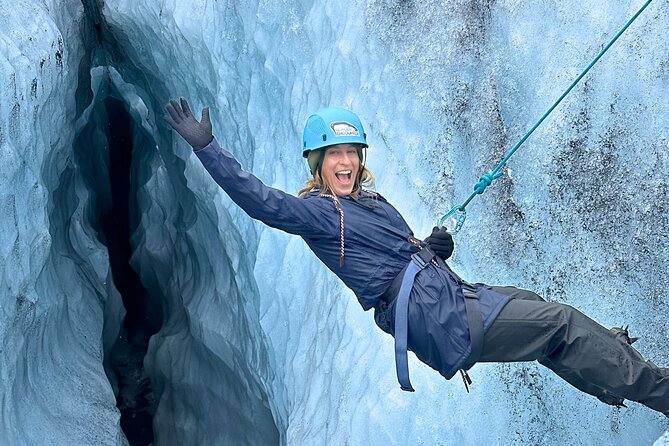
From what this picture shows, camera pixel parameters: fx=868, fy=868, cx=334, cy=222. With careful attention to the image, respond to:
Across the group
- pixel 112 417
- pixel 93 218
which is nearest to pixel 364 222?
pixel 112 417

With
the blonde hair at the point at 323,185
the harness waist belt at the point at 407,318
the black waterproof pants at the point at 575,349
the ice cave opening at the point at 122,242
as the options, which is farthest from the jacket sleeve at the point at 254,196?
the ice cave opening at the point at 122,242

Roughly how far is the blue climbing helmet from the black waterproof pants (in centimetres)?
67

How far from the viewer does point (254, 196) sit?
225 centimetres

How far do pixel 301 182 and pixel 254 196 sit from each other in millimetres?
2128

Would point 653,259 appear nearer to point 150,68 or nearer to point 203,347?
point 203,347

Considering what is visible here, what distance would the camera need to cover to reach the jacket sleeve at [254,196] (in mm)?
2230

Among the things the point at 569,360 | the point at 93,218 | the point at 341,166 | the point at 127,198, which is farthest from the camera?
the point at 127,198

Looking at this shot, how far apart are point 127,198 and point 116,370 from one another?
72.6 inches

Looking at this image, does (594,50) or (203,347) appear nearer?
(594,50)

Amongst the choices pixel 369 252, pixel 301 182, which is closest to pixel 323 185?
pixel 369 252

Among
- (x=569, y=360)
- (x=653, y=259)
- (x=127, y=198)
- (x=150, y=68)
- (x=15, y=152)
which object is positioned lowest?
(x=569, y=360)

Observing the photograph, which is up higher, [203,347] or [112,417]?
[203,347]

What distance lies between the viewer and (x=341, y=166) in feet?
8.45

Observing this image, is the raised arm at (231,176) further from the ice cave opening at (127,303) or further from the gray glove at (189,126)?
the ice cave opening at (127,303)
